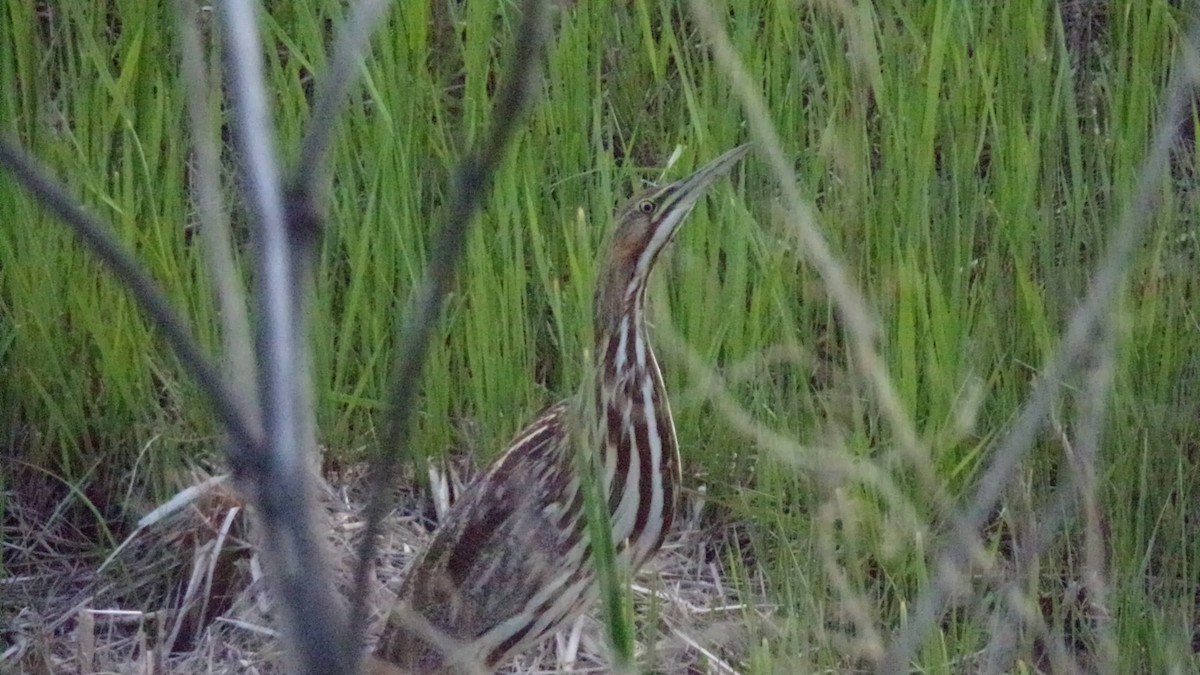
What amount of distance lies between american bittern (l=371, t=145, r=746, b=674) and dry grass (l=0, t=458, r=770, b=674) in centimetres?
19

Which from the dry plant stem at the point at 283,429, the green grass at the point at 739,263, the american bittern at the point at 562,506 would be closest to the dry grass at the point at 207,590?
the green grass at the point at 739,263

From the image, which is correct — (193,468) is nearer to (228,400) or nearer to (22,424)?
(22,424)

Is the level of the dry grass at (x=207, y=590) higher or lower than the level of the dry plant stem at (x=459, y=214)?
lower

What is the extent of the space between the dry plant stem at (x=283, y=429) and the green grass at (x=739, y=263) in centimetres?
156

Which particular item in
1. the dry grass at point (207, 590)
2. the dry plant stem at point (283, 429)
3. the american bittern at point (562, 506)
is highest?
the dry plant stem at point (283, 429)

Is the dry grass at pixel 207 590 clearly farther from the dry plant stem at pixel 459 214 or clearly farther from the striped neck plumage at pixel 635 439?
the dry plant stem at pixel 459 214

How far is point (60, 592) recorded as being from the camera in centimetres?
242

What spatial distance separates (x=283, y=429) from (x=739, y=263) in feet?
6.08

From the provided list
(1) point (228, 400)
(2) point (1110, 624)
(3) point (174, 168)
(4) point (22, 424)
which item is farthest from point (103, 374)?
(1) point (228, 400)

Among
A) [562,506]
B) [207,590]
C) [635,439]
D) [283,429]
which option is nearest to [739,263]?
[635,439]

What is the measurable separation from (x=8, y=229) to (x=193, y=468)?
0.45 m

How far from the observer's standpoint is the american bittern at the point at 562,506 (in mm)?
2068

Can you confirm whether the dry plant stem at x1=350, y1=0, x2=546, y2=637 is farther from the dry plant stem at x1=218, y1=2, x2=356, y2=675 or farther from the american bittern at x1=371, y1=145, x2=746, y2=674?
the american bittern at x1=371, y1=145, x2=746, y2=674

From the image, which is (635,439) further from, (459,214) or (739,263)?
(459,214)
